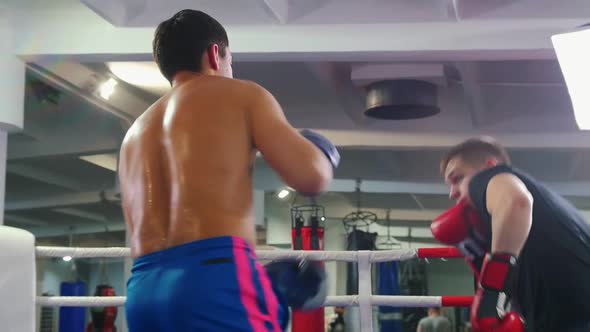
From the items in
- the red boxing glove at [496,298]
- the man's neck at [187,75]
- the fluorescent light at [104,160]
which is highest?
the fluorescent light at [104,160]

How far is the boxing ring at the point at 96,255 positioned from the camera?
2.56 meters

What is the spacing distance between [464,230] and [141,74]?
320 cm

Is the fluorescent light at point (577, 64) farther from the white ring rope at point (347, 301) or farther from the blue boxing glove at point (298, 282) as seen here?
the blue boxing glove at point (298, 282)

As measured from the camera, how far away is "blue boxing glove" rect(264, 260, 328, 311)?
4.84ft

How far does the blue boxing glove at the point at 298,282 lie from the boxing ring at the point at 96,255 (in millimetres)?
1192

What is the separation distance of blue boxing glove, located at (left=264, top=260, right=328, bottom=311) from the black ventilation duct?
2894mm

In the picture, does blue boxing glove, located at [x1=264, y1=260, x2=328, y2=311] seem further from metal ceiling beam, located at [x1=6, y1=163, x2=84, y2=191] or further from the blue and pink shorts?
metal ceiling beam, located at [x1=6, y1=163, x2=84, y2=191]

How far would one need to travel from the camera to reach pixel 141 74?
4809mm

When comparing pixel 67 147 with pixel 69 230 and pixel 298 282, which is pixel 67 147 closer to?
pixel 298 282

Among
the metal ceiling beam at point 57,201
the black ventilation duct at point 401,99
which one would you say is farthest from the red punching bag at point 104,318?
the black ventilation duct at point 401,99

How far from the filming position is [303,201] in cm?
1015

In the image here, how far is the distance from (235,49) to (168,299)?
2.49 meters

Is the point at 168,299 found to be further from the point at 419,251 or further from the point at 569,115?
the point at 569,115

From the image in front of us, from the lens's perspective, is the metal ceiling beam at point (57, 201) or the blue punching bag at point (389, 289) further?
the metal ceiling beam at point (57, 201)
